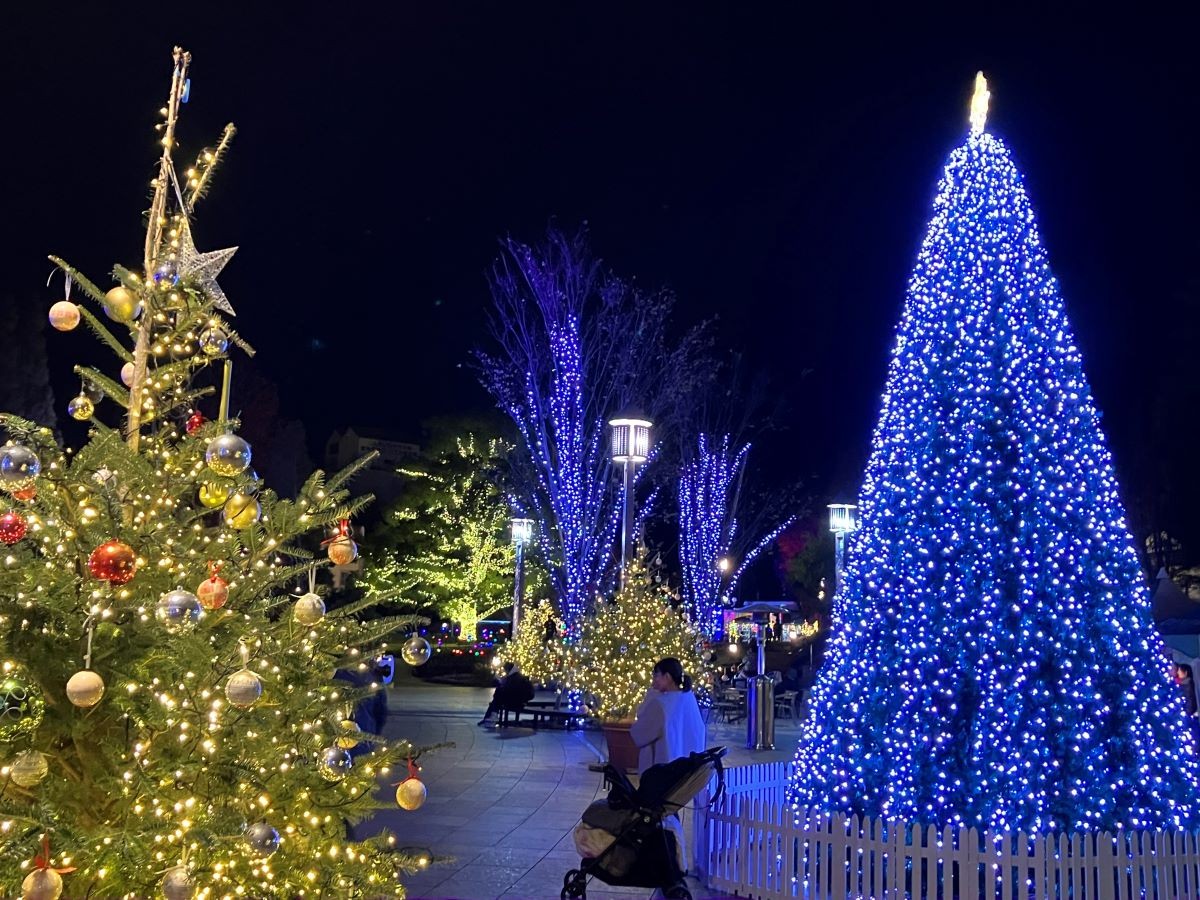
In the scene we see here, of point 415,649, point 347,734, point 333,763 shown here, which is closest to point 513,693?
point 415,649

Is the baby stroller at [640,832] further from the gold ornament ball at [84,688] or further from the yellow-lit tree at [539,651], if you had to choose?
the yellow-lit tree at [539,651]

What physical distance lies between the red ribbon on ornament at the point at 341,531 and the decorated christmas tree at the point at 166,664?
0.03 m

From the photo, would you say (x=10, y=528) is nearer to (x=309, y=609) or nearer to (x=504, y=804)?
(x=309, y=609)

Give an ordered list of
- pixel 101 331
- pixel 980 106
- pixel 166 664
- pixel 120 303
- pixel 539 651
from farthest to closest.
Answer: pixel 539 651 → pixel 980 106 → pixel 101 331 → pixel 120 303 → pixel 166 664

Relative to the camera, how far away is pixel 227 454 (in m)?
3.39

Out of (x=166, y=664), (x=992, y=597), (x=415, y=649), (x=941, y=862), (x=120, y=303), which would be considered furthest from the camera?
(x=992, y=597)

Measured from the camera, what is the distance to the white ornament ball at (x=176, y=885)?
3115 mm

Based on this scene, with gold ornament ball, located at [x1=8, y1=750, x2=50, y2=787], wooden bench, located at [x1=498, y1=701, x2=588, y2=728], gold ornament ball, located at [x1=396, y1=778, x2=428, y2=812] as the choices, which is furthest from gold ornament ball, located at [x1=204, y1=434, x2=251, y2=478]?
wooden bench, located at [x1=498, y1=701, x2=588, y2=728]

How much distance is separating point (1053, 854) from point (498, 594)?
28313 mm

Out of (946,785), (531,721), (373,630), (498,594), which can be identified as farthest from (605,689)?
(498,594)

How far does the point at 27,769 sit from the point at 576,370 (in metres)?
17.1

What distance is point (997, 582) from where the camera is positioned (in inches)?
269

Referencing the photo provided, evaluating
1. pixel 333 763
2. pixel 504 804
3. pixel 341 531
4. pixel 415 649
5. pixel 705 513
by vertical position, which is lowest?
pixel 504 804

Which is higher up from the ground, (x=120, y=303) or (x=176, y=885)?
(x=120, y=303)
